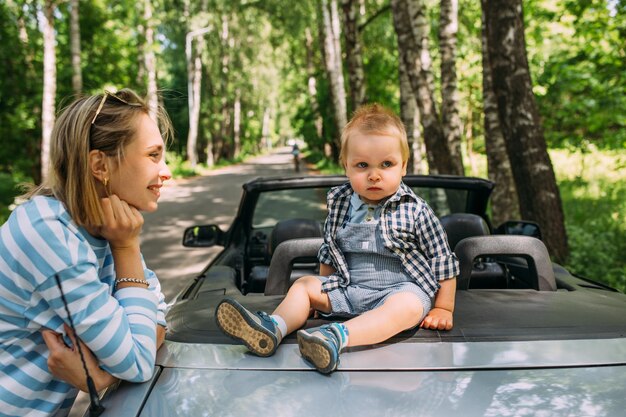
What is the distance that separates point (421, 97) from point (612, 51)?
3.35 m

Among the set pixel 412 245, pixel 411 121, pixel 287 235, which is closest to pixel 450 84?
pixel 411 121

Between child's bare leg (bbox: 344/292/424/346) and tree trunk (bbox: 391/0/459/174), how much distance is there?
28.6ft

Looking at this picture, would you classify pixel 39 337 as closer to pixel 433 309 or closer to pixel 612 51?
pixel 433 309

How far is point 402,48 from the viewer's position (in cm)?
1088

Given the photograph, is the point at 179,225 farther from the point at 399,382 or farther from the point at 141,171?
the point at 399,382

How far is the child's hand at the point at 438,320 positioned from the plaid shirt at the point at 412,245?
15 centimetres

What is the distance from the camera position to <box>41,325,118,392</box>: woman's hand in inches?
58.0

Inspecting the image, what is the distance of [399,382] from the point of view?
1.47 meters

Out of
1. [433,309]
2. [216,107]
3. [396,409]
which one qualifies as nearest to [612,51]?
[433,309]

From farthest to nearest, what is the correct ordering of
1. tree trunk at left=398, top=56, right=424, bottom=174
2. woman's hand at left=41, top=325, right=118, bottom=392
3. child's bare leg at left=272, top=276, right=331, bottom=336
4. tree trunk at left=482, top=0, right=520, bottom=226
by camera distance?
1. tree trunk at left=398, top=56, right=424, bottom=174
2. tree trunk at left=482, top=0, right=520, bottom=226
3. child's bare leg at left=272, top=276, right=331, bottom=336
4. woman's hand at left=41, top=325, right=118, bottom=392

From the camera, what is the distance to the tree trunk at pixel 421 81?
10.5 m

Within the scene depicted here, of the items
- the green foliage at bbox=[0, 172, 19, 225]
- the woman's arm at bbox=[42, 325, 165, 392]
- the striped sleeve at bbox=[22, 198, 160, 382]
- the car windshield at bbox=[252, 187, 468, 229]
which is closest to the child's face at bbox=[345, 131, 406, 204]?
the striped sleeve at bbox=[22, 198, 160, 382]

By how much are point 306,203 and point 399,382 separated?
3.00 meters

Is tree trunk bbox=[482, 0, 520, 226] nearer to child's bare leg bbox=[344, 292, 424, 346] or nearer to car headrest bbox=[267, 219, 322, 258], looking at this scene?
Result: car headrest bbox=[267, 219, 322, 258]
